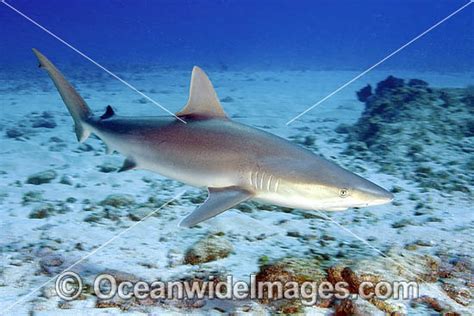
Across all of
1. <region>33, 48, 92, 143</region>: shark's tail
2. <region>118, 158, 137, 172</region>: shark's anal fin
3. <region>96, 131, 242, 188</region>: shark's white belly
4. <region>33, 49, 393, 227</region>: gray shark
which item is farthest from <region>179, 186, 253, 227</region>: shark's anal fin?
<region>33, 48, 92, 143</region>: shark's tail

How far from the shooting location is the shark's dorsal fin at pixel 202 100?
4.09 m

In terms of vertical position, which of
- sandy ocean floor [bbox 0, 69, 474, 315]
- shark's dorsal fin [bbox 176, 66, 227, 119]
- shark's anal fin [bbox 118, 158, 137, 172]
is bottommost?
sandy ocean floor [bbox 0, 69, 474, 315]

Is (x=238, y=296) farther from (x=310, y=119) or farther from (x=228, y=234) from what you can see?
(x=310, y=119)

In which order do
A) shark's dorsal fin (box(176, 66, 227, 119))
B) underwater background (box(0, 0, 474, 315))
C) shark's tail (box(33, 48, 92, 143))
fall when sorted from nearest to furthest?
underwater background (box(0, 0, 474, 315)) → shark's dorsal fin (box(176, 66, 227, 119)) → shark's tail (box(33, 48, 92, 143))

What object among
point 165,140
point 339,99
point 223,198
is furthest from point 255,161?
point 339,99

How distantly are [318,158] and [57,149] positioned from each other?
6.56 metres

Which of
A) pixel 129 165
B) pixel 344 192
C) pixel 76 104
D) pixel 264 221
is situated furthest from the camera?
pixel 76 104

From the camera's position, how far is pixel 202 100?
411cm

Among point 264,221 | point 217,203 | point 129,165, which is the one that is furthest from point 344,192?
point 129,165

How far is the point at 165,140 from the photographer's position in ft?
13.3

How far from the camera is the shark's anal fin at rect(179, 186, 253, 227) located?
3.14 metres

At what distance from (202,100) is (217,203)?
1.25 m
